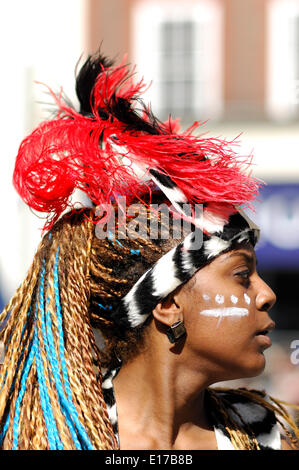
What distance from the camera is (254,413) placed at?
2.48 metres

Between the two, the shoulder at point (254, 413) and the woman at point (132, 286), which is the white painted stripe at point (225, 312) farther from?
the shoulder at point (254, 413)

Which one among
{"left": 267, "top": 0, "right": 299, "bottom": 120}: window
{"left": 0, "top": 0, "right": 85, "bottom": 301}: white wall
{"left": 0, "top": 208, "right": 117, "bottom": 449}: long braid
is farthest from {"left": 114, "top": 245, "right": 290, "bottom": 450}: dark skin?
{"left": 267, "top": 0, "right": 299, "bottom": 120}: window

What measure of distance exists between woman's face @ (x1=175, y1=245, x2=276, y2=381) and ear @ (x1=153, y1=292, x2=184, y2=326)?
0.04ft

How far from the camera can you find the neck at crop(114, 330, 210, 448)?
2189mm

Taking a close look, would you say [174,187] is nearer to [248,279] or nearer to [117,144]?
[117,144]

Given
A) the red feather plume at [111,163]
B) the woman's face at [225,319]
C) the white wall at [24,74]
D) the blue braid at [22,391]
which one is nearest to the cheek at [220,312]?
the woman's face at [225,319]

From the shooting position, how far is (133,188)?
2197 mm

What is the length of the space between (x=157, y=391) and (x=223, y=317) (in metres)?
0.34

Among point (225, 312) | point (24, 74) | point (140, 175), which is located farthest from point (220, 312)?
point (24, 74)

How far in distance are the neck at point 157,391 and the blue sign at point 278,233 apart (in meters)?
6.79

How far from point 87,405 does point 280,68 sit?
8.92 metres

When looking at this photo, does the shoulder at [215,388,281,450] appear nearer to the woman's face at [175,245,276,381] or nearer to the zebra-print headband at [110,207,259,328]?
the woman's face at [175,245,276,381]

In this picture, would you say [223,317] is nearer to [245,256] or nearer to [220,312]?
[220,312]
